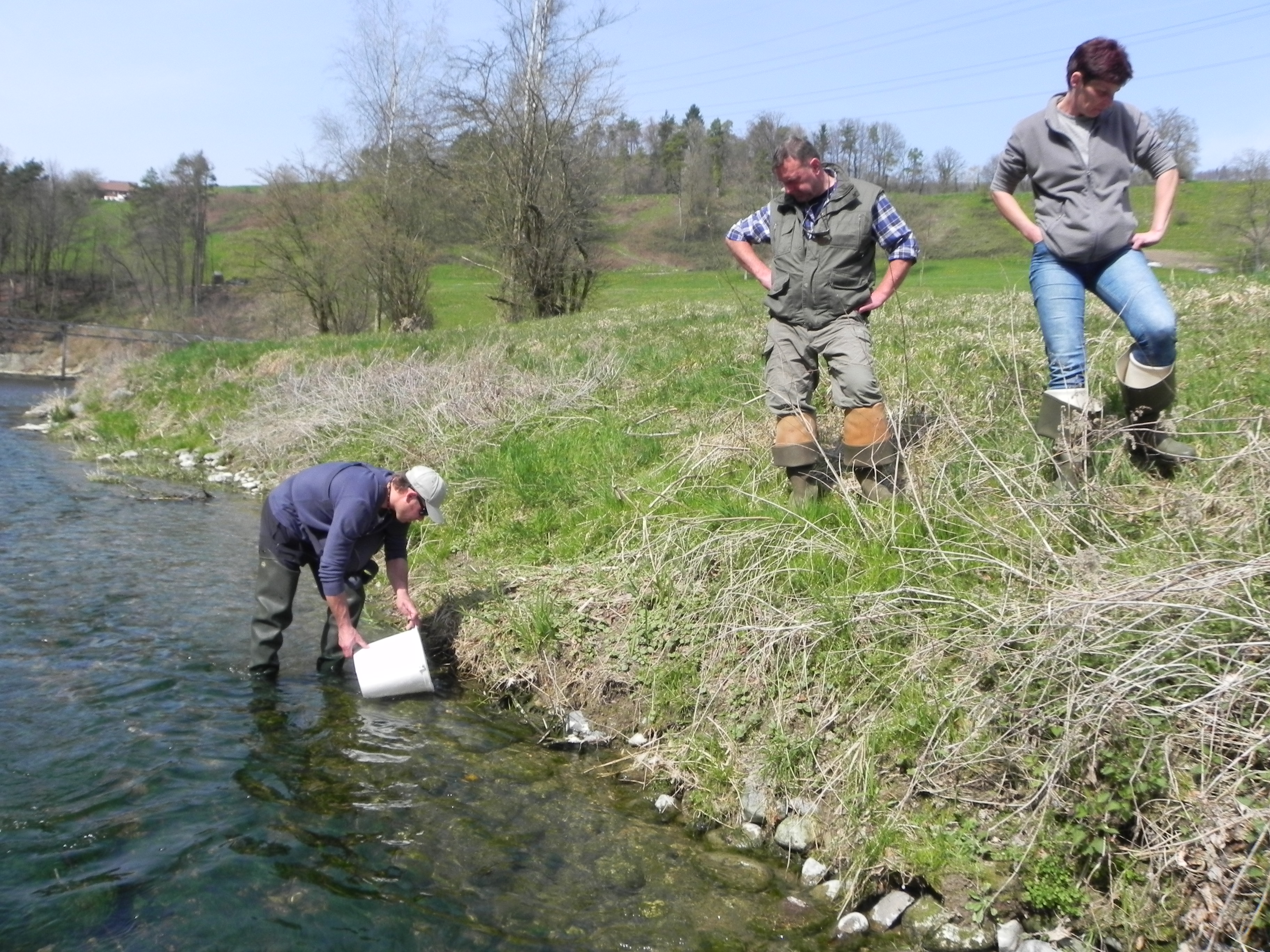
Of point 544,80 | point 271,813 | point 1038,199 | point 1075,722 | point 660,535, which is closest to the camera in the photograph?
point 1075,722

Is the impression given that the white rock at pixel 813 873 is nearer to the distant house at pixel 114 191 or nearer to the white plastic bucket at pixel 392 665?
the white plastic bucket at pixel 392 665

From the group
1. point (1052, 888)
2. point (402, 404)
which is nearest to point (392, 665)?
point (1052, 888)

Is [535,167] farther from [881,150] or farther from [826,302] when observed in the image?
[881,150]

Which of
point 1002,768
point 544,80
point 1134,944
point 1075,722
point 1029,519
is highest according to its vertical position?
point 544,80

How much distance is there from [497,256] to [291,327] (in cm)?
1477

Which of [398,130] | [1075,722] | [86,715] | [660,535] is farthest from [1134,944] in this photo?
[398,130]

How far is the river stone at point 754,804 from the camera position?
4.70 m

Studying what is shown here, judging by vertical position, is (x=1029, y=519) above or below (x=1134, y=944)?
above

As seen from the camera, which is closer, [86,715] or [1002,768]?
[1002,768]

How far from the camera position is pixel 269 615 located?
609 cm

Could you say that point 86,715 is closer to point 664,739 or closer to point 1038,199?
point 664,739

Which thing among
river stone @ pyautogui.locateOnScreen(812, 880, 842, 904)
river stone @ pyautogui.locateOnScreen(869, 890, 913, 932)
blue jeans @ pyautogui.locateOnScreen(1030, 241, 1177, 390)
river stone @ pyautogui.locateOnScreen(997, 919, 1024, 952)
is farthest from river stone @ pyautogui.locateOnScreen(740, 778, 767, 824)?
blue jeans @ pyautogui.locateOnScreen(1030, 241, 1177, 390)

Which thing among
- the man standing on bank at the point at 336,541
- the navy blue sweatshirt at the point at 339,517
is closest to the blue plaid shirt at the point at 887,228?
the man standing on bank at the point at 336,541

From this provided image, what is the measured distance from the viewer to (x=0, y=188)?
6444cm
